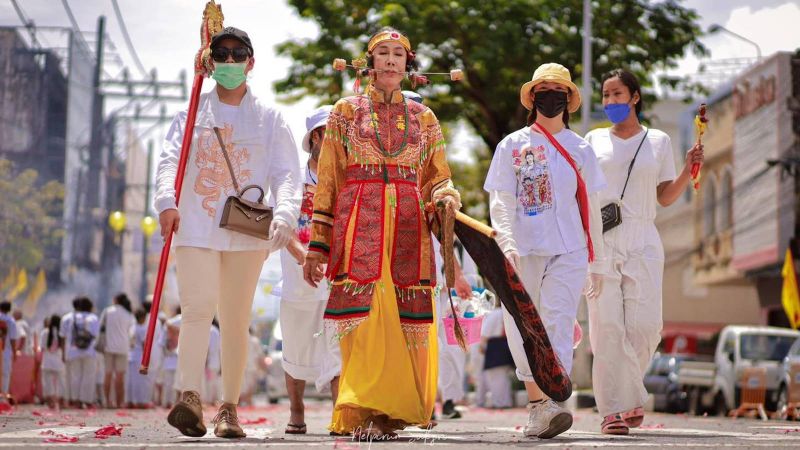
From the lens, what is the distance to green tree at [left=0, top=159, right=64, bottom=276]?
3294cm

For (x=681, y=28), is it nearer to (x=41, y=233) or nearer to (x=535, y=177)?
(x=41, y=233)

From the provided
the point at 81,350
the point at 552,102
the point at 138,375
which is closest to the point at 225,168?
the point at 552,102

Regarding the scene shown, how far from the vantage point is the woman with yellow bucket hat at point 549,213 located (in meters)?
8.86

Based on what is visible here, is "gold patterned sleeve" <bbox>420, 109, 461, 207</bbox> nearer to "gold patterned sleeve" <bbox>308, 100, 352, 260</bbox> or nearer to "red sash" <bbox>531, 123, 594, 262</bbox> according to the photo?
"gold patterned sleeve" <bbox>308, 100, 352, 260</bbox>

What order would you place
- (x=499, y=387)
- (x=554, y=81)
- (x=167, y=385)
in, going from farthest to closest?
(x=167, y=385), (x=499, y=387), (x=554, y=81)

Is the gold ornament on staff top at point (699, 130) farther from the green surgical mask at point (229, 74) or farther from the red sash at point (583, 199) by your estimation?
the green surgical mask at point (229, 74)

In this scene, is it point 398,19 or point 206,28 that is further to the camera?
point 398,19

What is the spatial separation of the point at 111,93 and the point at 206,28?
121ft

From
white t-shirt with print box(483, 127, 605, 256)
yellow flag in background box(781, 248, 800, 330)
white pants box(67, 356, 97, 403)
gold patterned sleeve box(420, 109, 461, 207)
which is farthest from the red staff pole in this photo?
yellow flag in background box(781, 248, 800, 330)

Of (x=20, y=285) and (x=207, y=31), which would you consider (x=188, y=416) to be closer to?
(x=207, y=31)

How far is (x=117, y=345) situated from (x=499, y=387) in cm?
637

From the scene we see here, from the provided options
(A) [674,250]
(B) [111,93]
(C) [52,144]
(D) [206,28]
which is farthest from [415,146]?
(A) [674,250]

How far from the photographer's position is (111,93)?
4472cm

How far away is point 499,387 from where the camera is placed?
81.3ft
